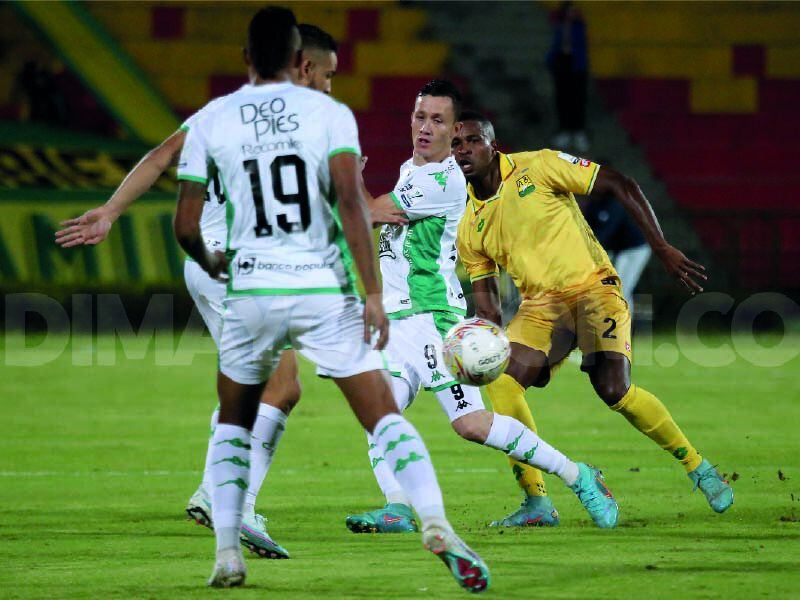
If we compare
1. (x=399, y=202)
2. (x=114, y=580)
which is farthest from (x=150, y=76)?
(x=114, y=580)

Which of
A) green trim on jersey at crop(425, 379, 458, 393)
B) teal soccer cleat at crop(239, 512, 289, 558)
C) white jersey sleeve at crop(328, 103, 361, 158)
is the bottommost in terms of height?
teal soccer cleat at crop(239, 512, 289, 558)

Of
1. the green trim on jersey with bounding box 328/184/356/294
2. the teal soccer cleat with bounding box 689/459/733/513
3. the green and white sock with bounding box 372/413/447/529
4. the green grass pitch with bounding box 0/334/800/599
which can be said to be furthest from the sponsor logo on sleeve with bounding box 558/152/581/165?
the green and white sock with bounding box 372/413/447/529

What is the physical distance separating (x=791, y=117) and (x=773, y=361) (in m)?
9.23

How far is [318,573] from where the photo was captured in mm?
5348

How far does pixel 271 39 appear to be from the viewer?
4.95 metres

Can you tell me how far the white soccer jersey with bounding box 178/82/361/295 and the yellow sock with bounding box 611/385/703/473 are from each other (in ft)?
8.03

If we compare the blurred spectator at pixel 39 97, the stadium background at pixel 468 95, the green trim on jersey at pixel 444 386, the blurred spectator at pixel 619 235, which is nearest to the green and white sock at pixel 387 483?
the green trim on jersey at pixel 444 386

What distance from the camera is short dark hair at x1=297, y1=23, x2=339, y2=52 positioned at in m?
6.13

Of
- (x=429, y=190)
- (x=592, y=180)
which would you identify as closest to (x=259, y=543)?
(x=429, y=190)

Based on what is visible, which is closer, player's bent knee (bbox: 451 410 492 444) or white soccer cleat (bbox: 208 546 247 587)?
white soccer cleat (bbox: 208 546 247 587)

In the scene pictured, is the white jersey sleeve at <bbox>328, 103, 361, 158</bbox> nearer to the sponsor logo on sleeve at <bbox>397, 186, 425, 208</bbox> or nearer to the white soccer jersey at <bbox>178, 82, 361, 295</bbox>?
the white soccer jersey at <bbox>178, 82, 361, 295</bbox>

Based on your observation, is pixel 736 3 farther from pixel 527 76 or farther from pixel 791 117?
pixel 527 76

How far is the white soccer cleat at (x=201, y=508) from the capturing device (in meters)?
6.52

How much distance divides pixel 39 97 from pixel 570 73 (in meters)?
7.66
